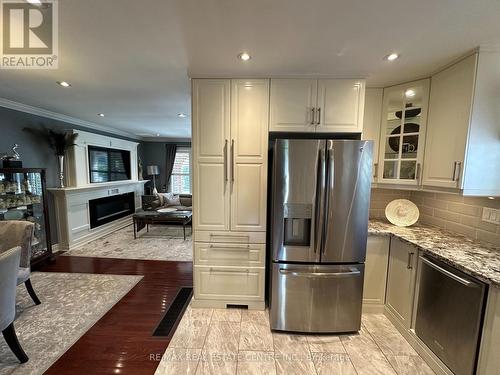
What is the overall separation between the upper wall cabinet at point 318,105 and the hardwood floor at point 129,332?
234cm

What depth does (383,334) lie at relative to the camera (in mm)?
2088

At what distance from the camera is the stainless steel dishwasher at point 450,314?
1403 mm

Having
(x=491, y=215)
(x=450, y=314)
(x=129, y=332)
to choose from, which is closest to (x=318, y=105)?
(x=491, y=215)

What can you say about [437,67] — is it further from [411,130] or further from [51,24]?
[51,24]

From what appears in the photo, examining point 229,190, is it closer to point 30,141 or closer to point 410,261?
point 410,261

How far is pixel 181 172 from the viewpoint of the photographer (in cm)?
772

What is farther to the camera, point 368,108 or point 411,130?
point 368,108

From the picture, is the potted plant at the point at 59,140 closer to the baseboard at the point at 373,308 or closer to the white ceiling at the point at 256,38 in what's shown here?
the white ceiling at the point at 256,38

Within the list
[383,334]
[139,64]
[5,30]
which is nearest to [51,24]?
[5,30]

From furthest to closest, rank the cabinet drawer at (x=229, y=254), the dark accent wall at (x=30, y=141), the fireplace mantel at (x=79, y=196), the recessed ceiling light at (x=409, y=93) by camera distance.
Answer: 1. the fireplace mantel at (x=79, y=196)
2. the dark accent wall at (x=30, y=141)
3. the cabinet drawer at (x=229, y=254)
4. the recessed ceiling light at (x=409, y=93)

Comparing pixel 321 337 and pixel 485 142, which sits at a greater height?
pixel 485 142

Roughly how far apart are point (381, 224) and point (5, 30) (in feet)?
11.9

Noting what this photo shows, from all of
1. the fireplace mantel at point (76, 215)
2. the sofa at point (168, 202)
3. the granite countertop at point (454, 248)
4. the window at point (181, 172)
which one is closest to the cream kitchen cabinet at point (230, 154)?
the granite countertop at point (454, 248)

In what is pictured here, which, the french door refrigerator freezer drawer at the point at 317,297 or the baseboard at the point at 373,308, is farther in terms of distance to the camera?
the baseboard at the point at 373,308
